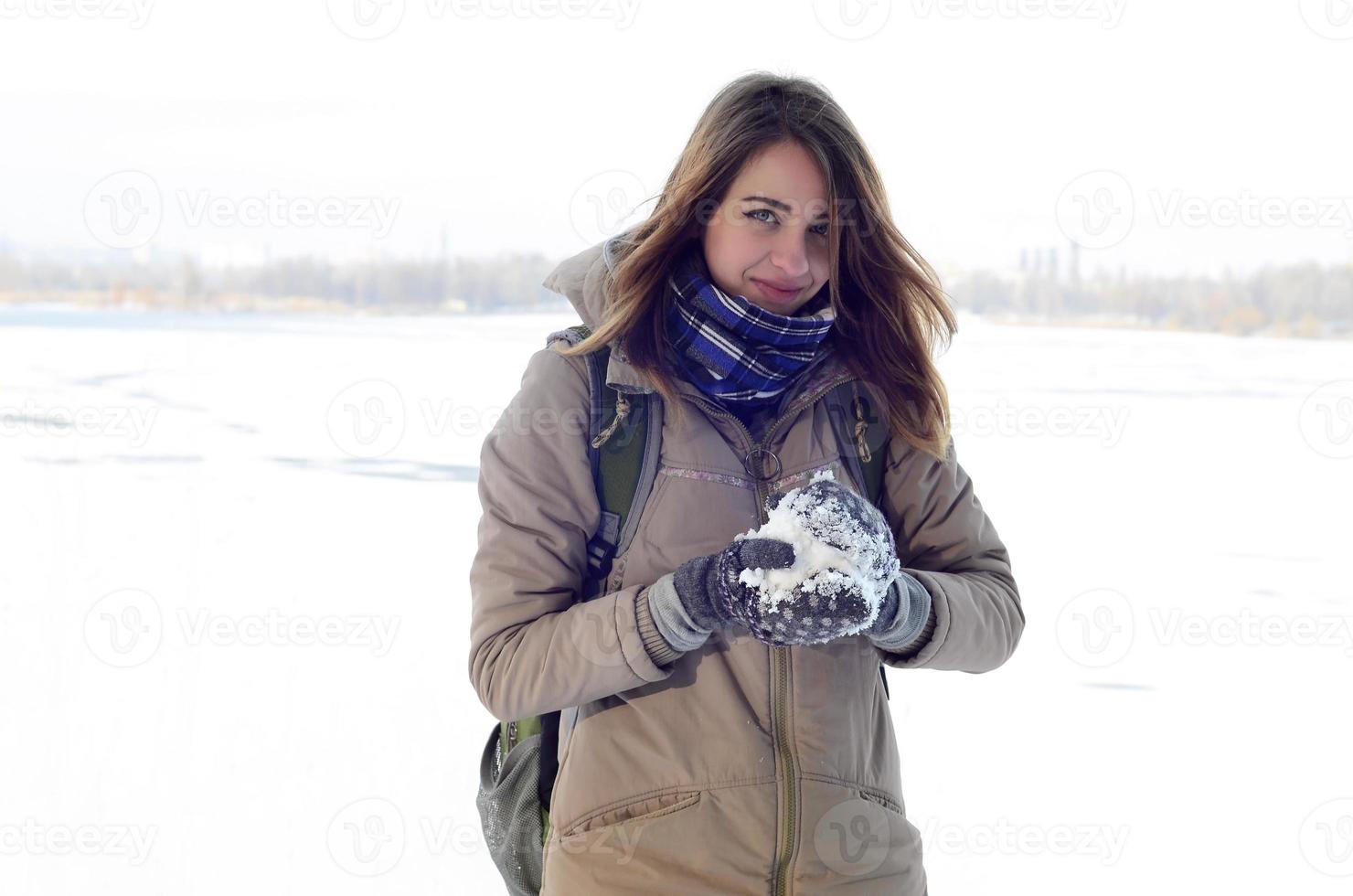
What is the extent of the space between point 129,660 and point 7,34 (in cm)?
829

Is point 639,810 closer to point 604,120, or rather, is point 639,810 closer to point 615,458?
point 615,458

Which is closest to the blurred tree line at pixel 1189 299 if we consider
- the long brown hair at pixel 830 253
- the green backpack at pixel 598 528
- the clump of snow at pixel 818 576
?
the long brown hair at pixel 830 253

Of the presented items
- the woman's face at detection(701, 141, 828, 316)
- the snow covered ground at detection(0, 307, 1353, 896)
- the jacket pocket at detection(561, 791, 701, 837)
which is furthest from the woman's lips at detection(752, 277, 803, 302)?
the snow covered ground at detection(0, 307, 1353, 896)

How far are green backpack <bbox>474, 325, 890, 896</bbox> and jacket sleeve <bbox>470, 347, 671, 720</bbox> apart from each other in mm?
19

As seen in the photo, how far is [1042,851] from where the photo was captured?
2.63 metres

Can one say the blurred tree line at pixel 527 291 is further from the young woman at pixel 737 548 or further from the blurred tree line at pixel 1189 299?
the young woman at pixel 737 548

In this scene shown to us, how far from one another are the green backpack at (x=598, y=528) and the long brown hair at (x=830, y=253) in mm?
34

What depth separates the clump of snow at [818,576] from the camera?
1069 millimetres

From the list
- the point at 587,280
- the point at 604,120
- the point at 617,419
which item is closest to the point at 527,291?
the point at 604,120

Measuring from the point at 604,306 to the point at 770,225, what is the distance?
23 centimetres

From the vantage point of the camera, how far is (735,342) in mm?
1264

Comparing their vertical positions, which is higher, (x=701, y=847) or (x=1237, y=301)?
(x=1237, y=301)

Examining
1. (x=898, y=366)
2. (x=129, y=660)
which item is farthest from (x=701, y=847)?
(x=129, y=660)

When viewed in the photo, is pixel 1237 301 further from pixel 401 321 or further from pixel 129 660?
pixel 129 660
